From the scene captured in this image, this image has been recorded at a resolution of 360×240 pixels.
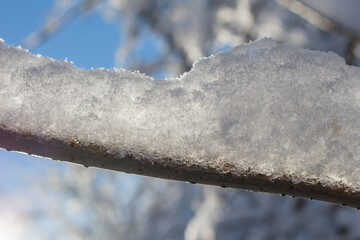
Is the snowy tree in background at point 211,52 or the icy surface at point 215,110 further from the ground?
the snowy tree in background at point 211,52

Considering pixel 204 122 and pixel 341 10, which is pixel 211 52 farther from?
pixel 204 122

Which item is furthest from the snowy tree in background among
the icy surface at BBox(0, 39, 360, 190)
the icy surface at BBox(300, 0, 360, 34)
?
the icy surface at BBox(0, 39, 360, 190)

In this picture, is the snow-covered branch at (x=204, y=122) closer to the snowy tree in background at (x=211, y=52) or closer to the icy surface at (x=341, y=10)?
the icy surface at (x=341, y=10)

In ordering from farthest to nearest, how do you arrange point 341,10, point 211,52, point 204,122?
point 211,52 → point 341,10 → point 204,122

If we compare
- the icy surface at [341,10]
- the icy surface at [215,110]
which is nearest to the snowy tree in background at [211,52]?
the icy surface at [341,10]

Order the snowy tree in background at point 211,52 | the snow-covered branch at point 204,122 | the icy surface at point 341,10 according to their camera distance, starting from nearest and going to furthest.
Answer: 1. the snow-covered branch at point 204,122
2. the icy surface at point 341,10
3. the snowy tree in background at point 211,52

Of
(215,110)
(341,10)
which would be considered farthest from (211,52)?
(215,110)

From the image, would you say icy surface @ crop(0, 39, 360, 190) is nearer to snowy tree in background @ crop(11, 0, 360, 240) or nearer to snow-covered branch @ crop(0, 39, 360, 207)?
snow-covered branch @ crop(0, 39, 360, 207)

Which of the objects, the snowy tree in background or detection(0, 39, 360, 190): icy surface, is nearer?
detection(0, 39, 360, 190): icy surface
